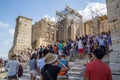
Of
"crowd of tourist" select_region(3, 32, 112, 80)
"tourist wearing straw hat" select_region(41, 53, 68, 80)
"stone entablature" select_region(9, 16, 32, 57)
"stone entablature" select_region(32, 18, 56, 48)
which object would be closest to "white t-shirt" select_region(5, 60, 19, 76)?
"crowd of tourist" select_region(3, 32, 112, 80)

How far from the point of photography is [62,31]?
33.7 meters

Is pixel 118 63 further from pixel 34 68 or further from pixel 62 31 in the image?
pixel 62 31

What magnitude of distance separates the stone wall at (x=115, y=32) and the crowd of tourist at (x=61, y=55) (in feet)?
1.62

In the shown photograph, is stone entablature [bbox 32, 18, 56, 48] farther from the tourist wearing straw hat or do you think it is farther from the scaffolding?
the tourist wearing straw hat

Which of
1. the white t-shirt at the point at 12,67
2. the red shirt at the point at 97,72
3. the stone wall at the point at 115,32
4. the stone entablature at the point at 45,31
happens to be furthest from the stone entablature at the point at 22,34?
the red shirt at the point at 97,72

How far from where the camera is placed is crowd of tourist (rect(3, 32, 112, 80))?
332 centimetres

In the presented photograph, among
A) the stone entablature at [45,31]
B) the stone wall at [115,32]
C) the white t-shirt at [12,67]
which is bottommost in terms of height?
the white t-shirt at [12,67]

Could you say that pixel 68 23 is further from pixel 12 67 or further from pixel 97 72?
pixel 97 72

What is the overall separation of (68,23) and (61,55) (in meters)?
26.6

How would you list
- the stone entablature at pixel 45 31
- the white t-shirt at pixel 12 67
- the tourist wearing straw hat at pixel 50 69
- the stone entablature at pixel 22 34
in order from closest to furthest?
1. the tourist wearing straw hat at pixel 50 69
2. the white t-shirt at pixel 12 67
3. the stone entablature at pixel 22 34
4. the stone entablature at pixel 45 31

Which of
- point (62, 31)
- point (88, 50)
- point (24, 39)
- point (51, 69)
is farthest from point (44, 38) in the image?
point (51, 69)

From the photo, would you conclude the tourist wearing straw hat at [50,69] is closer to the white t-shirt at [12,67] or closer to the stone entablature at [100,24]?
the white t-shirt at [12,67]

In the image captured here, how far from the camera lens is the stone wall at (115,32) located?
5.27 metres

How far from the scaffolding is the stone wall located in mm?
25433
